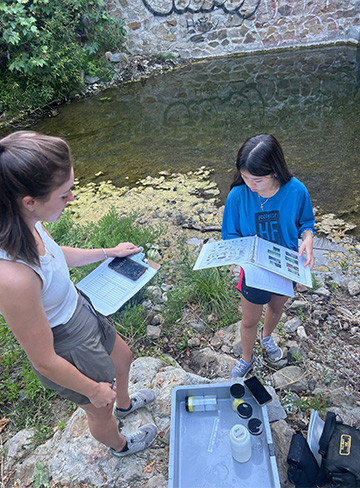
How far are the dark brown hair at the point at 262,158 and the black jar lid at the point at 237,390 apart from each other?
3.30 ft

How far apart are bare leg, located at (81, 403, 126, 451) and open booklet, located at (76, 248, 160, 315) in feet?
2.11

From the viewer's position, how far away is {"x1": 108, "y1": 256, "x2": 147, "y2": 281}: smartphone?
2.01 meters

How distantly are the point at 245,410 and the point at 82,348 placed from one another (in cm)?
81

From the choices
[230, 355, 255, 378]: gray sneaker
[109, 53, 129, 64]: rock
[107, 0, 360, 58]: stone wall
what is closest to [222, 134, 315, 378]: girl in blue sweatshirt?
[230, 355, 255, 378]: gray sneaker

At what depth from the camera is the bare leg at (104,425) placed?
1.38 m

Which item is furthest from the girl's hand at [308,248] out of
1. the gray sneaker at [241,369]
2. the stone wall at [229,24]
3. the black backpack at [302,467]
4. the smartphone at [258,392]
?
the stone wall at [229,24]

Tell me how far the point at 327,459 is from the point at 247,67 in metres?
7.60

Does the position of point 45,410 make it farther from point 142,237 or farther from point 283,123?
point 283,123

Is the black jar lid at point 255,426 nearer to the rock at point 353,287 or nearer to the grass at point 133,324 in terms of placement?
the grass at point 133,324

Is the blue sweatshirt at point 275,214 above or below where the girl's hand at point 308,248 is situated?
above

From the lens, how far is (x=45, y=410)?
2043mm

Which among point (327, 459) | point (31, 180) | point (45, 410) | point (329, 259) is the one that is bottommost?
point (329, 259)

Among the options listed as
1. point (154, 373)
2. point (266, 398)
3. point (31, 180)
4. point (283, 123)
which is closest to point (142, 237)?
point (154, 373)

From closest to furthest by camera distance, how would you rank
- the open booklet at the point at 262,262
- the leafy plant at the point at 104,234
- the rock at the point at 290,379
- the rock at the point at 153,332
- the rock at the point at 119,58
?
the open booklet at the point at 262,262 → the rock at the point at 290,379 → the rock at the point at 153,332 → the leafy plant at the point at 104,234 → the rock at the point at 119,58
